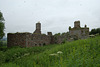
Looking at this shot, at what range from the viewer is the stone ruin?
17.8m

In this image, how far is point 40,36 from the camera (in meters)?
22.2

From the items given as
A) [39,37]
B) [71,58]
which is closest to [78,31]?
[39,37]

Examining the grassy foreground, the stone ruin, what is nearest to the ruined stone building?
the stone ruin

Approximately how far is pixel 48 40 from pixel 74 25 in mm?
7794

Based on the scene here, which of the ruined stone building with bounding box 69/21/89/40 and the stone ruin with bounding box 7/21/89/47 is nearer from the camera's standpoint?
the stone ruin with bounding box 7/21/89/47

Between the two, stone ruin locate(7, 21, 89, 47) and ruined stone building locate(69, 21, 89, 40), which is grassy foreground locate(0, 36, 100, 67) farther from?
ruined stone building locate(69, 21, 89, 40)

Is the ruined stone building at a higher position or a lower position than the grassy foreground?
higher

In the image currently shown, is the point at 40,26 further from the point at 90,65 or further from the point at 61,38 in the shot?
the point at 90,65

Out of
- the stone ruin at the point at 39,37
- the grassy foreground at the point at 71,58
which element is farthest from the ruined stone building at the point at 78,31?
the grassy foreground at the point at 71,58

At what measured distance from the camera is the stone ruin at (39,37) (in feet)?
58.5

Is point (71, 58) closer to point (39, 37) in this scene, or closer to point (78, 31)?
point (39, 37)

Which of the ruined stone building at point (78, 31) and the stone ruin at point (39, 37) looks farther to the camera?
the ruined stone building at point (78, 31)

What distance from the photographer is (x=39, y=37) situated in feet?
71.4

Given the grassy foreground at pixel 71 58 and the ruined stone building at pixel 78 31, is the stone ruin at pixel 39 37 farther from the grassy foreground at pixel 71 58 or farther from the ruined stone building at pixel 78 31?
the grassy foreground at pixel 71 58
